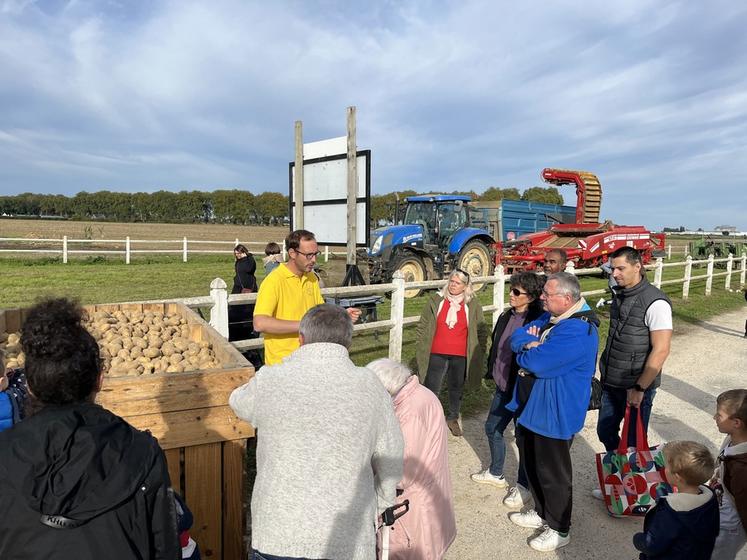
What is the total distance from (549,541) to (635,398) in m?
1.07

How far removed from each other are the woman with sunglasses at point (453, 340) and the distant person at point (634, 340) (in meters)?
1.17

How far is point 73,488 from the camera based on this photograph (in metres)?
1.22

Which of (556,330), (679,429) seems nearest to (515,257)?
(679,429)

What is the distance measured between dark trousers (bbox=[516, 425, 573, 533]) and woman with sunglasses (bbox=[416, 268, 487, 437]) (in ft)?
4.77

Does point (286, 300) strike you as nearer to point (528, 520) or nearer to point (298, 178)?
point (528, 520)

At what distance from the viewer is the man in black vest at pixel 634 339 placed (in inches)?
132

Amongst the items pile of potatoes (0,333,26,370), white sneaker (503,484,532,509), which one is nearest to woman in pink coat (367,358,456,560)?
white sneaker (503,484,532,509)

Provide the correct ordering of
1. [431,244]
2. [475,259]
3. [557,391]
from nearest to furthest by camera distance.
→ [557,391] → [431,244] → [475,259]

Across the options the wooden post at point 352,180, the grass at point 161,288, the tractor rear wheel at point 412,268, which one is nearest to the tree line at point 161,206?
the grass at point 161,288

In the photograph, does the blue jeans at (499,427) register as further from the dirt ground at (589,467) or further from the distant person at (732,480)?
the distant person at (732,480)

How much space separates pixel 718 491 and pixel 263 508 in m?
2.06

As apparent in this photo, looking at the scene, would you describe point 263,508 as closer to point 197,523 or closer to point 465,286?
point 197,523

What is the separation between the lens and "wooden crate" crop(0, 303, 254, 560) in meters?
2.27

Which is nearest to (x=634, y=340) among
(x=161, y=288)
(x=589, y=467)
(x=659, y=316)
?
→ (x=659, y=316)
